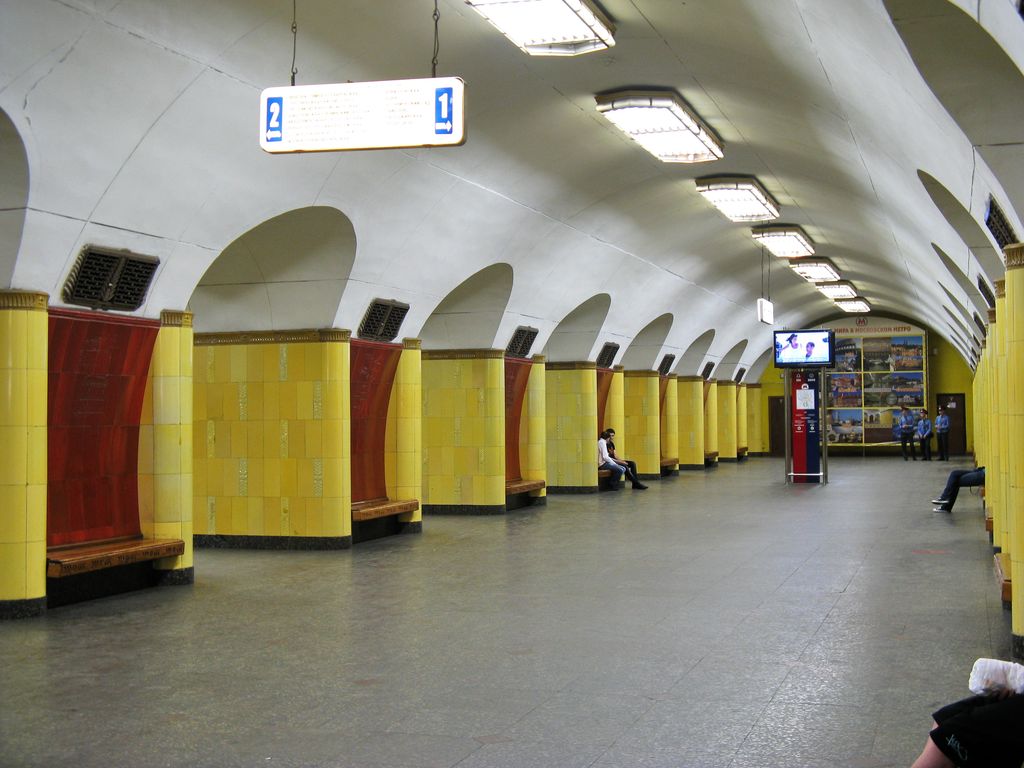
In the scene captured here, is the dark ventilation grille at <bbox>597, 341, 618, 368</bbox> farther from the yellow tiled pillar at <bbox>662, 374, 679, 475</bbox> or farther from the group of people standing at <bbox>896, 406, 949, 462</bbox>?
the group of people standing at <bbox>896, 406, 949, 462</bbox>

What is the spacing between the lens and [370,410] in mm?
12688

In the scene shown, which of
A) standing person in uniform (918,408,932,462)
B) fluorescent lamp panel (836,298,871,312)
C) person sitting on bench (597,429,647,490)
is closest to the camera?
person sitting on bench (597,429,647,490)

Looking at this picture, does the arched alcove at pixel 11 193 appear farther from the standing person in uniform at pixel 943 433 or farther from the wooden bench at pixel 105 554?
the standing person in uniform at pixel 943 433

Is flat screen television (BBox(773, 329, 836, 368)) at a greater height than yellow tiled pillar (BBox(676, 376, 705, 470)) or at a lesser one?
greater

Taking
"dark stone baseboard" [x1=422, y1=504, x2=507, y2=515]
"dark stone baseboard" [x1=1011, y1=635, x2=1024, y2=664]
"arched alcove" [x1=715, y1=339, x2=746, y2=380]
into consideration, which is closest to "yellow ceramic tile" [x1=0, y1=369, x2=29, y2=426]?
"dark stone baseboard" [x1=1011, y1=635, x2=1024, y2=664]

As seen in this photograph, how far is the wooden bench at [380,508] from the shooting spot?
11862 mm

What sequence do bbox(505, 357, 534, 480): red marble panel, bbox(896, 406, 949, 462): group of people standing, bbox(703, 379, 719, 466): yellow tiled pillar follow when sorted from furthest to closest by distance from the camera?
1. bbox(896, 406, 949, 462): group of people standing
2. bbox(703, 379, 719, 466): yellow tiled pillar
3. bbox(505, 357, 534, 480): red marble panel

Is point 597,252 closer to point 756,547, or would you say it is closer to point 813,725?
point 756,547

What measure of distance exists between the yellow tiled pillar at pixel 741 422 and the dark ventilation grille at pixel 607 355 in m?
12.4

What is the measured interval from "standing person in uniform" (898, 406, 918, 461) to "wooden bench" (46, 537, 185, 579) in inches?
1006

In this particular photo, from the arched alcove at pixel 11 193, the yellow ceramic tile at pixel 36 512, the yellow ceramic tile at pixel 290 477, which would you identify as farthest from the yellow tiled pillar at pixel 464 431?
the arched alcove at pixel 11 193

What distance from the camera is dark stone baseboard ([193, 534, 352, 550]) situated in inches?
454

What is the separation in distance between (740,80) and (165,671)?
651cm

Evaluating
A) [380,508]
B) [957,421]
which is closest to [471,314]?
[380,508]
